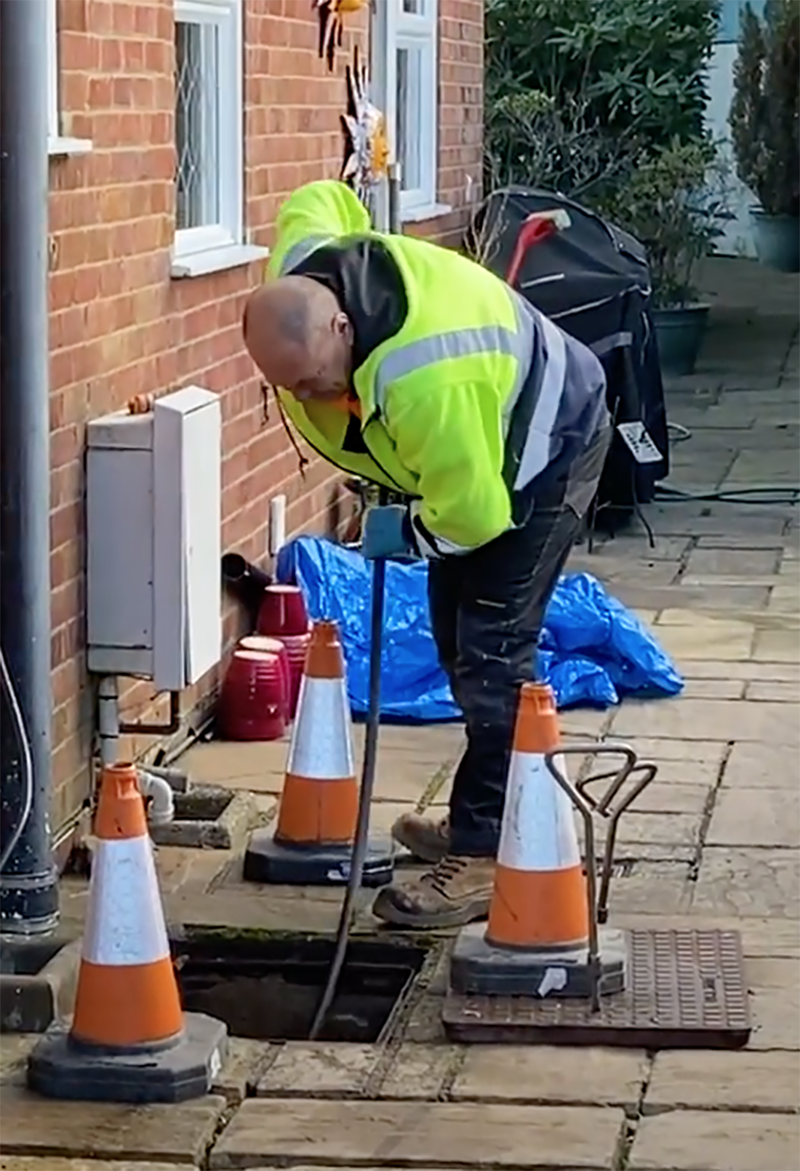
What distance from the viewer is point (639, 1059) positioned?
4508 mm

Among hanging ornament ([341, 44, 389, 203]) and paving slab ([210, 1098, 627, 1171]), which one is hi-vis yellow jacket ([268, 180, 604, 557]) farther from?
hanging ornament ([341, 44, 389, 203])

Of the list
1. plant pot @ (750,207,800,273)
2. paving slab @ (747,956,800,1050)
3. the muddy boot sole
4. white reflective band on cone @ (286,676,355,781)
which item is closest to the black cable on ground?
white reflective band on cone @ (286,676,355,781)

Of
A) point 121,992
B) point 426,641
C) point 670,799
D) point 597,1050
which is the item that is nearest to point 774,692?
point 426,641

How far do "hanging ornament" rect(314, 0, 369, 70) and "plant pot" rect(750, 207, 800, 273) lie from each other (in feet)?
44.2

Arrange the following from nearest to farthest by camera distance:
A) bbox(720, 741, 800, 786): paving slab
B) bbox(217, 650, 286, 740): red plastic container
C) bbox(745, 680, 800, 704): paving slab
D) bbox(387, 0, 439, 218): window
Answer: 1. bbox(720, 741, 800, 786): paving slab
2. bbox(217, 650, 286, 740): red plastic container
3. bbox(745, 680, 800, 704): paving slab
4. bbox(387, 0, 439, 218): window

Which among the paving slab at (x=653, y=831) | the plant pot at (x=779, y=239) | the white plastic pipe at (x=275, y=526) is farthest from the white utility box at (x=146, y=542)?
the plant pot at (x=779, y=239)

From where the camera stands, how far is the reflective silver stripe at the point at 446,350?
474 centimetres

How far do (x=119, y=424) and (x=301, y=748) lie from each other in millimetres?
917

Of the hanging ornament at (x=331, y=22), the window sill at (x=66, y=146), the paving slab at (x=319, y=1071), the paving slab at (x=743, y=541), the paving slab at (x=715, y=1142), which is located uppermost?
the hanging ornament at (x=331, y=22)

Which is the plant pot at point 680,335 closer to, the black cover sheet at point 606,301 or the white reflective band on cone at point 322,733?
the black cover sheet at point 606,301

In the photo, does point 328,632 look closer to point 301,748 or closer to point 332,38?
point 301,748

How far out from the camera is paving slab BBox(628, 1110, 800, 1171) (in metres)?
4.02

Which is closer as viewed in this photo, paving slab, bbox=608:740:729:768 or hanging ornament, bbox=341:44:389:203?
paving slab, bbox=608:740:729:768

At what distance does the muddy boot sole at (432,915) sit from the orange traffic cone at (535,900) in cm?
36
